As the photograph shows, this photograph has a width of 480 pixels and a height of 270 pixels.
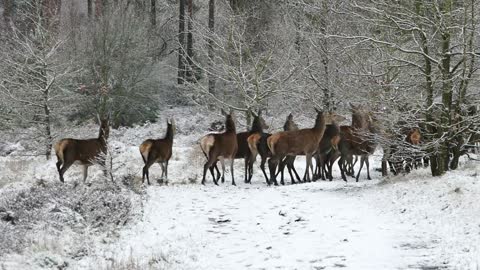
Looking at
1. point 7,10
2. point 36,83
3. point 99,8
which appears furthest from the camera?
point 7,10

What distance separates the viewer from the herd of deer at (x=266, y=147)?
52.0 feet

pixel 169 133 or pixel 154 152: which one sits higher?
pixel 169 133

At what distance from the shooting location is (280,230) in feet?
30.7

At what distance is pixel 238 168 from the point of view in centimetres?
2000

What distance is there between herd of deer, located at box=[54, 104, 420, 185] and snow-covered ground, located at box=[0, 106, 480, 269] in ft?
5.98

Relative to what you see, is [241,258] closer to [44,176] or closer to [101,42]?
[44,176]

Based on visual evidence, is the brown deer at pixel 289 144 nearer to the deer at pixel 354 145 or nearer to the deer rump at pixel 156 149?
the deer at pixel 354 145

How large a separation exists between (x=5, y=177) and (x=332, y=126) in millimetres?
10084

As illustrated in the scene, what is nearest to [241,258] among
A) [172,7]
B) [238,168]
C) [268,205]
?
[268,205]

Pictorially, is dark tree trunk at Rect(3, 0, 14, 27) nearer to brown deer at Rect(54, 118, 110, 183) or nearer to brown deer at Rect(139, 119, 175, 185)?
brown deer at Rect(54, 118, 110, 183)

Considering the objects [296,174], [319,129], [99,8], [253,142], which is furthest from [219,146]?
[99,8]

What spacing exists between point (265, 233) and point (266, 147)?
7.89 metres

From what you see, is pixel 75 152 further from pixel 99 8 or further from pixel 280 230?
pixel 99 8

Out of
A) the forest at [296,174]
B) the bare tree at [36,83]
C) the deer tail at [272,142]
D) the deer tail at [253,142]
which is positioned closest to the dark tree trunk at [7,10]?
the bare tree at [36,83]
